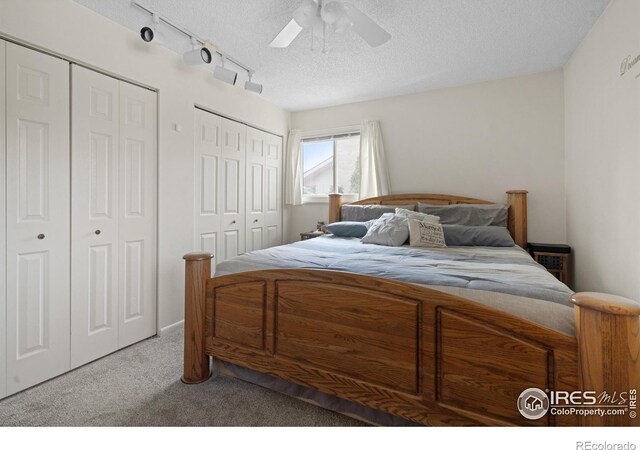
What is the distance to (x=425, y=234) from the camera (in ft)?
8.40

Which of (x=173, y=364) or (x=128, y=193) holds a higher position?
(x=128, y=193)

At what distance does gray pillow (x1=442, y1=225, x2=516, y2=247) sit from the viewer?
2598 millimetres

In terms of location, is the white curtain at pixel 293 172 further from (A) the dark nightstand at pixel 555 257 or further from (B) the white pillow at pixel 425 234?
(A) the dark nightstand at pixel 555 257

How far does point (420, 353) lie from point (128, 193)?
7.76 ft

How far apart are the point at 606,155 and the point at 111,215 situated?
11.7 feet

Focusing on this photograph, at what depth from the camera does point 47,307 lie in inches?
75.5

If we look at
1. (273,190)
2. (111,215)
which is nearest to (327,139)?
(273,190)

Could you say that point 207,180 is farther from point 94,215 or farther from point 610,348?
point 610,348

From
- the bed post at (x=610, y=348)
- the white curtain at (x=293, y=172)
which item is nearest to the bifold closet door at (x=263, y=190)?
the white curtain at (x=293, y=172)

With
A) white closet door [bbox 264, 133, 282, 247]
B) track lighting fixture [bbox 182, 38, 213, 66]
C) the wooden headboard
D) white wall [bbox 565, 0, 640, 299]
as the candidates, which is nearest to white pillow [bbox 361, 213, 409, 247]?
the wooden headboard

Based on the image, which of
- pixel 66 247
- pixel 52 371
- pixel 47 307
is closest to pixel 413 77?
pixel 66 247

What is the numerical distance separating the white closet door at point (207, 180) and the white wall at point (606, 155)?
3207 millimetres

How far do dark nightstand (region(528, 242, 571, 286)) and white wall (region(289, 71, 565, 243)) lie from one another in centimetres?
30
